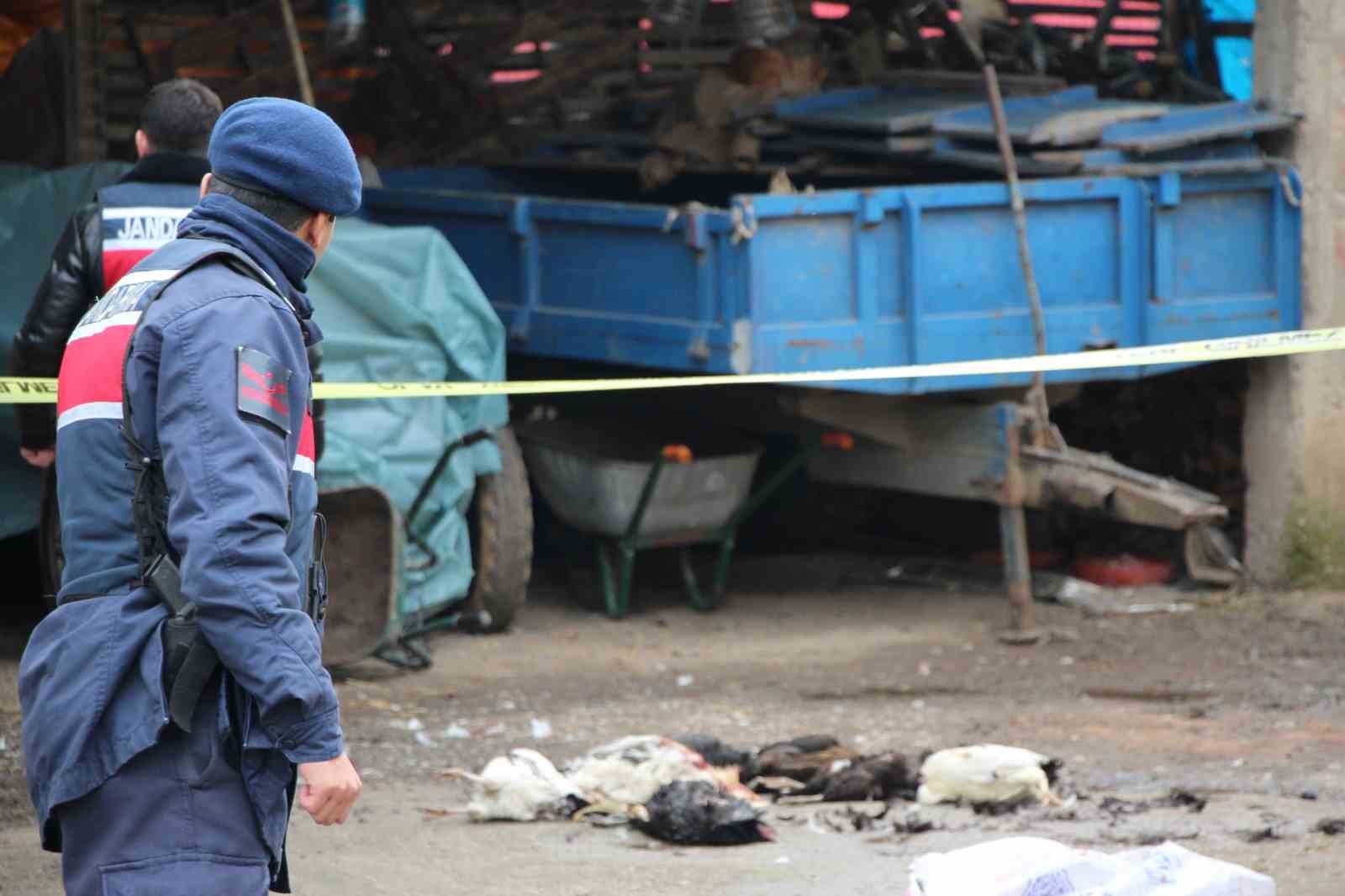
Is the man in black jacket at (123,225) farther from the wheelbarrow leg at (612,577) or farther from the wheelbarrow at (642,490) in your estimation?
the wheelbarrow leg at (612,577)

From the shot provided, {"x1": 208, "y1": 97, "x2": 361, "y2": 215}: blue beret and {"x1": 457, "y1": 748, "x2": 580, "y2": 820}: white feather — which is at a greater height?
{"x1": 208, "y1": 97, "x2": 361, "y2": 215}: blue beret

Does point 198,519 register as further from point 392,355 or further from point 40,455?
point 392,355

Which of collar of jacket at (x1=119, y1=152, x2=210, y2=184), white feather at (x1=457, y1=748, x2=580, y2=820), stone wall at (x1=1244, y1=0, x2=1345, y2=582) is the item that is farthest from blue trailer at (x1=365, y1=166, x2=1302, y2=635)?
collar of jacket at (x1=119, y1=152, x2=210, y2=184)

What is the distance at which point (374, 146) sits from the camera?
1084 centimetres

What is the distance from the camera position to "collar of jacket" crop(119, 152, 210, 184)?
502 cm

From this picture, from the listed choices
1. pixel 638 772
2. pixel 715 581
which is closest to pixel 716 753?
pixel 638 772

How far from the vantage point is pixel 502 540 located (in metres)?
7.90

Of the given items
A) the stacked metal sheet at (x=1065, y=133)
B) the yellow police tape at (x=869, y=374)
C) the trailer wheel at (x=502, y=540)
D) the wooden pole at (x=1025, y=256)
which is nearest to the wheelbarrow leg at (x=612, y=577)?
the trailer wheel at (x=502, y=540)

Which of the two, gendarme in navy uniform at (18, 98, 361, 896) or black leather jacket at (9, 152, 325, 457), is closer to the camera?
gendarme in navy uniform at (18, 98, 361, 896)

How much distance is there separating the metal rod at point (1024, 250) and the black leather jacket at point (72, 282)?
3.59 m

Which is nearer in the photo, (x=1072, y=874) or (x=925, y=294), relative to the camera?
(x=1072, y=874)

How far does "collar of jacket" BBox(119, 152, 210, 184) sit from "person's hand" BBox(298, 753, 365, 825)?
271 cm

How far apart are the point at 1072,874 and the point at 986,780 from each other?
1920 mm

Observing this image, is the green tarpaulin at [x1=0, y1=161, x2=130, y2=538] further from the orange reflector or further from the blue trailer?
the orange reflector
